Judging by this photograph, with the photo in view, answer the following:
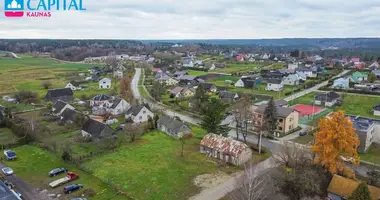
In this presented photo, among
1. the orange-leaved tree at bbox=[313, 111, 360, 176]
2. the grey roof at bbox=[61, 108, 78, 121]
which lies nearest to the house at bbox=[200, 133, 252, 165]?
the orange-leaved tree at bbox=[313, 111, 360, 176]

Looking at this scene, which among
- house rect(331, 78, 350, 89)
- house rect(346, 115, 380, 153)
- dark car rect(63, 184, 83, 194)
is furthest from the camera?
house rect(331, 78, 350, 89)

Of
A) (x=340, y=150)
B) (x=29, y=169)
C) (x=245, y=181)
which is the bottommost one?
(x=29, y=169)

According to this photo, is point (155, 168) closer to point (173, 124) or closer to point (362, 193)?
point (173, 124)

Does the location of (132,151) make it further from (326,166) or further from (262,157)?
(326,166)

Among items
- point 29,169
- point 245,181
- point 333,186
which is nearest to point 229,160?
point 245,181

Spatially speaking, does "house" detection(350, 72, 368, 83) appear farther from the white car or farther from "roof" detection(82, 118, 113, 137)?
the white car

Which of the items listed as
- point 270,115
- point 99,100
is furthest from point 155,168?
point 99,100
